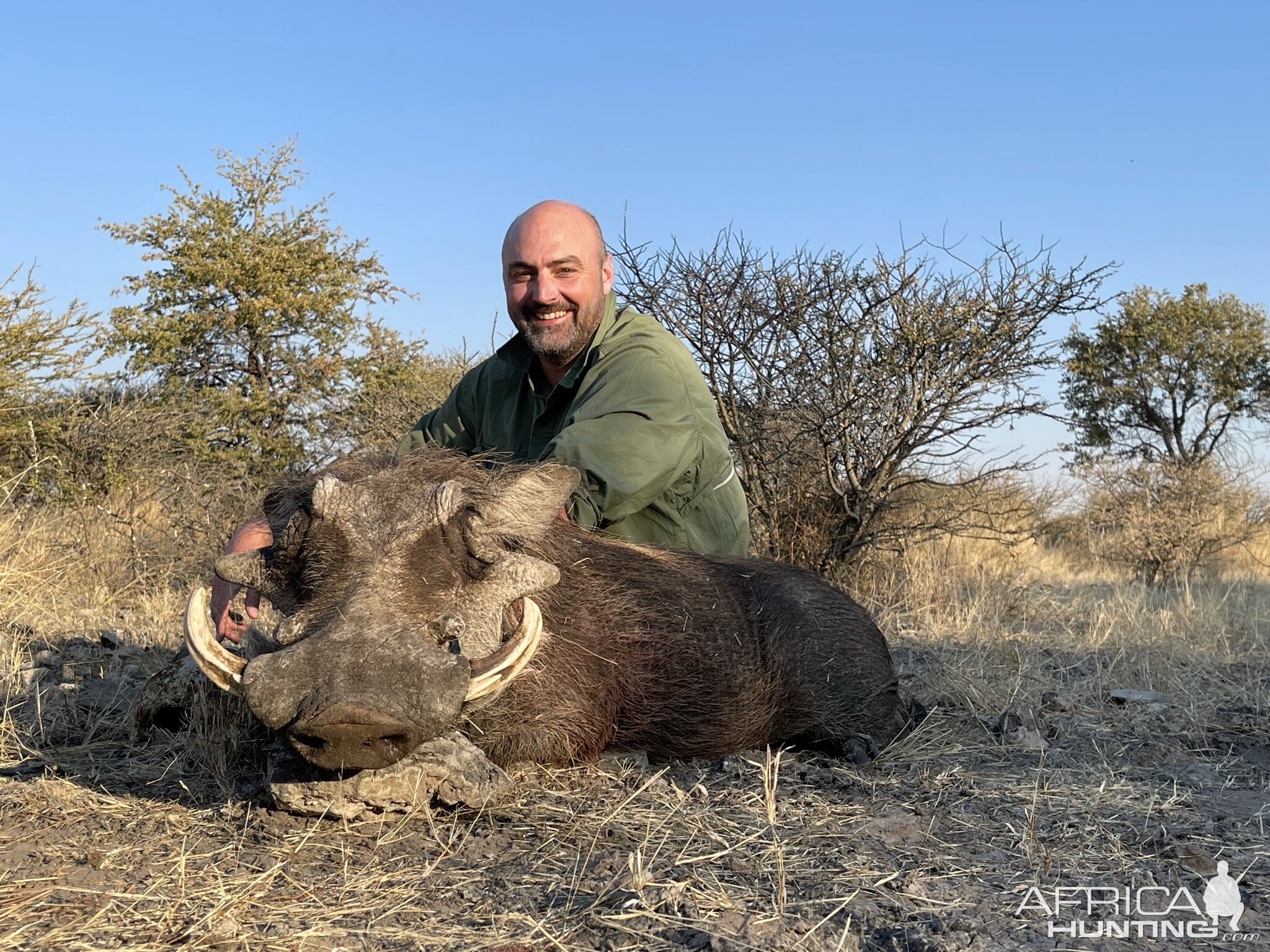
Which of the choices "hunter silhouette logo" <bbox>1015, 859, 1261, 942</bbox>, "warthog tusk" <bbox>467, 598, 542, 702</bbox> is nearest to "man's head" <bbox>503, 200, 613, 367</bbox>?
"warthog tusk" <bbox>467, 598, 542, 702</bbox>

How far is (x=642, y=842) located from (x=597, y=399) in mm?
1708

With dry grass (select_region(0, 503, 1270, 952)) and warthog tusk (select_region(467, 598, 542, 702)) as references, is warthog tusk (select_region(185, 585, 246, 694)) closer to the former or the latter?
dry grass (select_region(0, 503, 1270, 952))

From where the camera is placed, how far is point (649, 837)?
2.50 metres

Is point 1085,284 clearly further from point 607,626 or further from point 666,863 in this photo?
point 666,863

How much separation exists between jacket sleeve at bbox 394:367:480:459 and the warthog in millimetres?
1414

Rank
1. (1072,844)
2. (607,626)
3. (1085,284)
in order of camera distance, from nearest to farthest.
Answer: (1072,844)
(607,626)
(1085,284)

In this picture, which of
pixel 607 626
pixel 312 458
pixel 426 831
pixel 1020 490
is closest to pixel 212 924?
pixel 426 831

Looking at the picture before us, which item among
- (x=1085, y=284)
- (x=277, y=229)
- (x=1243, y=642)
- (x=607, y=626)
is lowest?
(x=1243, y=642)

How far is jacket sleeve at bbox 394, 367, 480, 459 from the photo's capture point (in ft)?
15.7

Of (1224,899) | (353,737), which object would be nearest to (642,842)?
(353,737)

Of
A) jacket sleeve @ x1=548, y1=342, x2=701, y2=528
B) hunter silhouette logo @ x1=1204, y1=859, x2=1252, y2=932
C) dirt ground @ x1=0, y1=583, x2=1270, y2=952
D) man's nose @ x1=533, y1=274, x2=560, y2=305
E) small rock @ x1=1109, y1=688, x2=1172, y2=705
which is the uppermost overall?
man's nose @ x1=533, y1=274, x2=560, y2=305

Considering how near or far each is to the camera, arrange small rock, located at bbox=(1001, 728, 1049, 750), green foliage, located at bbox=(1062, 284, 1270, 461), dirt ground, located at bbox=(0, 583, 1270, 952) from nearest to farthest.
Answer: dirt ground, located at bbox=(0, 583, 1270, 952)
small rock, located at bbox=(1001, 728, 1049, 750)
green foliage, located at bbox=(1062, 284, 1270, 461)

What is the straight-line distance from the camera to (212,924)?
2.02 meters

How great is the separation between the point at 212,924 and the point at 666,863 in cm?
92
